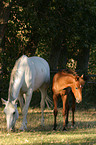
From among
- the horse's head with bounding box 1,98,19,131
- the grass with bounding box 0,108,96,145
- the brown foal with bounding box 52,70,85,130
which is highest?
the brown foal with bounding box 52,70,85,130

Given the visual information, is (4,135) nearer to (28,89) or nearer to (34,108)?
(28,89)

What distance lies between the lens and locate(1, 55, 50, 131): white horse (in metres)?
9.59

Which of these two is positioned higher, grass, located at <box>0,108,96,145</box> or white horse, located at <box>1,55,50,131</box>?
white horse, located at <box>1,55,50,131</box>

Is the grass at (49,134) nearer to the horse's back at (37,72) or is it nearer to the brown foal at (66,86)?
the brown foal at (66,86)

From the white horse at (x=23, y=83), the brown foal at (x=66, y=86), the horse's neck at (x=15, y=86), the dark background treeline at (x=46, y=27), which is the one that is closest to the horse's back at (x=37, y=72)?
the white horse at (x=23, y=83)

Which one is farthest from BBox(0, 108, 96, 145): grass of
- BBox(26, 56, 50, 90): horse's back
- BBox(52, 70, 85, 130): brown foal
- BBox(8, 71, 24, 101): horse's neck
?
BBox(26, 56, 50, 90): horse's back

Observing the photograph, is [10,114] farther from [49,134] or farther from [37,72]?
[37,72]

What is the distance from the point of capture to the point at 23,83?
35.0ft

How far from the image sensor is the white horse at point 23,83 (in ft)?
31.5

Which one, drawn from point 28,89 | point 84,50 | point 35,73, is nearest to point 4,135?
point 28,89

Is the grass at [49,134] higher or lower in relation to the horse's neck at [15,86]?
lower

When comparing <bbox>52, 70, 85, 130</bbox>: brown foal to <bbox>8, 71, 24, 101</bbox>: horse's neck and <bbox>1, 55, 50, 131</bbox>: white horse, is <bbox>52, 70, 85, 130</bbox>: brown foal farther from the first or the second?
<bbox>8, 71, 24, 101</bbox>: horse's neck

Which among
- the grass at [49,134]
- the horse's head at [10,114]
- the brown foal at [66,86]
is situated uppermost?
the brown foal at [66,86]

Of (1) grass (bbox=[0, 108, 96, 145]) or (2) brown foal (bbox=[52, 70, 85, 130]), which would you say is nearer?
(1) grass (bbox=[0, 108, 96, 145])
